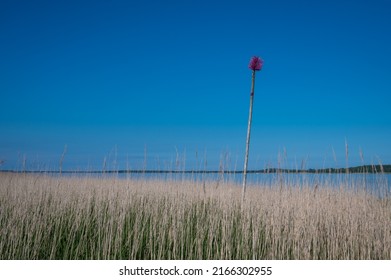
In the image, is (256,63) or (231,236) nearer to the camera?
(231,236)

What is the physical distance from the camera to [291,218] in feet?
12.2

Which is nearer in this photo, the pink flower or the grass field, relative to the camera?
the grass field

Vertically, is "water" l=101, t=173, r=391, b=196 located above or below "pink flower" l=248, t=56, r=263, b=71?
below

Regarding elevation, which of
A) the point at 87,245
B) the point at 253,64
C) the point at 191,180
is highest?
the point at 253,64

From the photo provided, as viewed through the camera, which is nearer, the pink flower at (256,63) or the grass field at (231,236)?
the grass field at (231,236)

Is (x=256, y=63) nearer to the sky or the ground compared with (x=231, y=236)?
nearer to the sky

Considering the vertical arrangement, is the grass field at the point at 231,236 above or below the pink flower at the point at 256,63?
below

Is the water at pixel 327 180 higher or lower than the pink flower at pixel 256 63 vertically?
lower

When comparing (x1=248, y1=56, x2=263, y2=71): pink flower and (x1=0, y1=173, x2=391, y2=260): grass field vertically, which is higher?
(x1=248, y1=56, x2=263, y2=71): pink flower

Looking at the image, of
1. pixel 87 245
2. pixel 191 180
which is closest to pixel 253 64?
pixel 191 180
